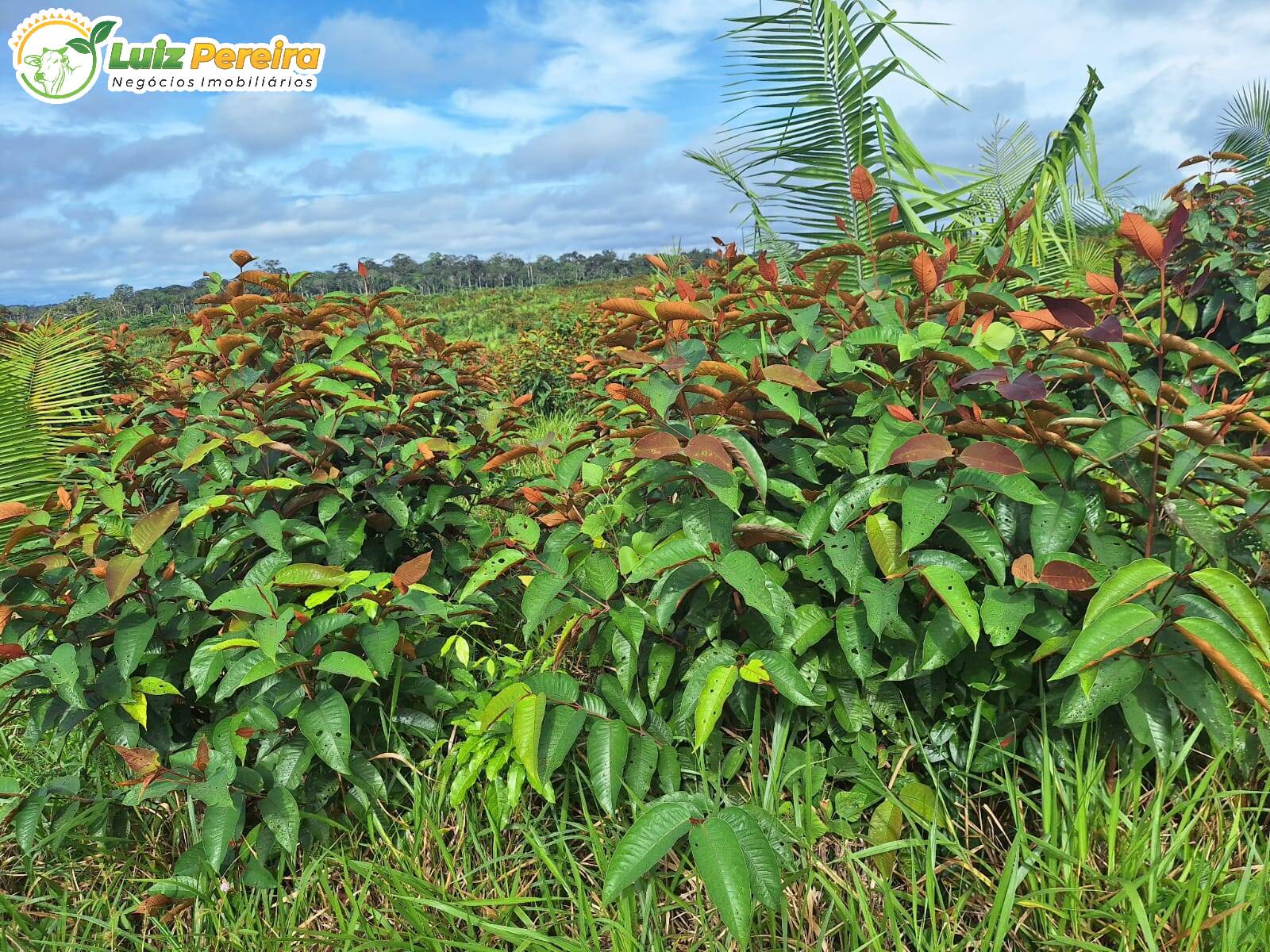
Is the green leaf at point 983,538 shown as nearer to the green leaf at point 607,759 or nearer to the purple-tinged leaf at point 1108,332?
the purple-tinged leaf at point 1108,332

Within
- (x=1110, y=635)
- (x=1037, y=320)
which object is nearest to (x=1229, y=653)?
(x=1110, y=635)

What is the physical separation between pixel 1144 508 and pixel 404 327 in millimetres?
2224

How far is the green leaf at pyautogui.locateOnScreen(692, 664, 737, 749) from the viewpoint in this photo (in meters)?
1.57

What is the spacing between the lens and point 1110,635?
138 centimetres

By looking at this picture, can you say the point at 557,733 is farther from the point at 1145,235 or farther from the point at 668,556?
the point at 1145,235

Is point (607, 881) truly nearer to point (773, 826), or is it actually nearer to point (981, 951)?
point (773, 826)

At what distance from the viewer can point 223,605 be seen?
1.79 meters

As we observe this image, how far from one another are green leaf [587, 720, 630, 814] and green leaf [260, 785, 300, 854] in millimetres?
711

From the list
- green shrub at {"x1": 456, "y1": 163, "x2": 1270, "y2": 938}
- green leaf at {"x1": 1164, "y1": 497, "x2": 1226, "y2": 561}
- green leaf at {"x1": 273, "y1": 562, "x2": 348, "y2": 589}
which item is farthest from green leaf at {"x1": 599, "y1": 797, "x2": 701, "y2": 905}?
green leaf at {"x1": 1164, "y1": 497, "x2": 1226, "y2": 561}

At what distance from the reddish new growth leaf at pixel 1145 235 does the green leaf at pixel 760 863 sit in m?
1.30

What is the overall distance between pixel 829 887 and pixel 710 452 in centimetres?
89

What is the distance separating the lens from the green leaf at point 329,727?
70.2 inches

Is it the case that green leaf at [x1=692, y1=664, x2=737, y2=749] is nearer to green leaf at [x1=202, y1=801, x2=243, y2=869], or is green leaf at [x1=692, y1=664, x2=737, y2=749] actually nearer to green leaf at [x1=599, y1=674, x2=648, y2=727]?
green leaf at [x1=599, y1=674, x2=648, y2=727]

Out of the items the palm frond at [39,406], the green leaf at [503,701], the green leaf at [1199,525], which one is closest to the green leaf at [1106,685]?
the green leaf at [1199,525]
